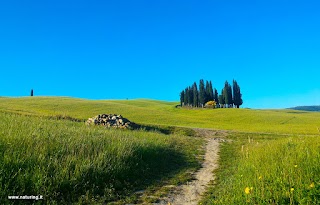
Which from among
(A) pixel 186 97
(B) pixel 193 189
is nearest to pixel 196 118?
(B) pixel 193 189

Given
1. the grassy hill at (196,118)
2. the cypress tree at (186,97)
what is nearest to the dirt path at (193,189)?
the grassy hill at (196,118)

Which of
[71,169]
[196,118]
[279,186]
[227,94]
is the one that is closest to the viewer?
[279,186]

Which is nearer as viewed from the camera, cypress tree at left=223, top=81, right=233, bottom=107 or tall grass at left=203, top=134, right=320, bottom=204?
tall grass at left=203, top=134, right=320, bottom=204

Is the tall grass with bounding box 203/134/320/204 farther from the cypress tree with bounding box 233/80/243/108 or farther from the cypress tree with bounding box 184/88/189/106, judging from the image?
the cypress tree with bounding box 184/88/189/106

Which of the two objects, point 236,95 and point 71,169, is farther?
point 236,95

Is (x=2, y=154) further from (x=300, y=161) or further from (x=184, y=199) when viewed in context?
(x=300, y=161)

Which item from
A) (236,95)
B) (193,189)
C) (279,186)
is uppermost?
(236,95)

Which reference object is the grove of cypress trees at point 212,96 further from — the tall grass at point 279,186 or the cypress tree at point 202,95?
the tall grass at point 279,186

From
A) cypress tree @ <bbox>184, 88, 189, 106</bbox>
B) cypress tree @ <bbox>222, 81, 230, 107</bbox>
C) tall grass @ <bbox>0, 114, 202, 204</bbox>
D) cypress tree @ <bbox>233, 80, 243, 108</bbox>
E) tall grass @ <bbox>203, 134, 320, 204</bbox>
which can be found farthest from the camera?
cypress tree @ <bbox>184, 88, 189, 106</bbox>

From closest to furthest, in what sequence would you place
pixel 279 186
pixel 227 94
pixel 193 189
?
1. pixel 279 186
2. pixel 193 189
3. pixel 227 94

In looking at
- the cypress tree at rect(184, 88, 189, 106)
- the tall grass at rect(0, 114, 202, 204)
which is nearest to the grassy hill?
the tall grass at rect(0, 114, 202, 204)

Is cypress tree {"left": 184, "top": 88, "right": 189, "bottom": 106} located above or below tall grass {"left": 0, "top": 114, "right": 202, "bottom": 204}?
above

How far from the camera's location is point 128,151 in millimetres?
10227

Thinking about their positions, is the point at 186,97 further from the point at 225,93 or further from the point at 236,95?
the point at 236,95
